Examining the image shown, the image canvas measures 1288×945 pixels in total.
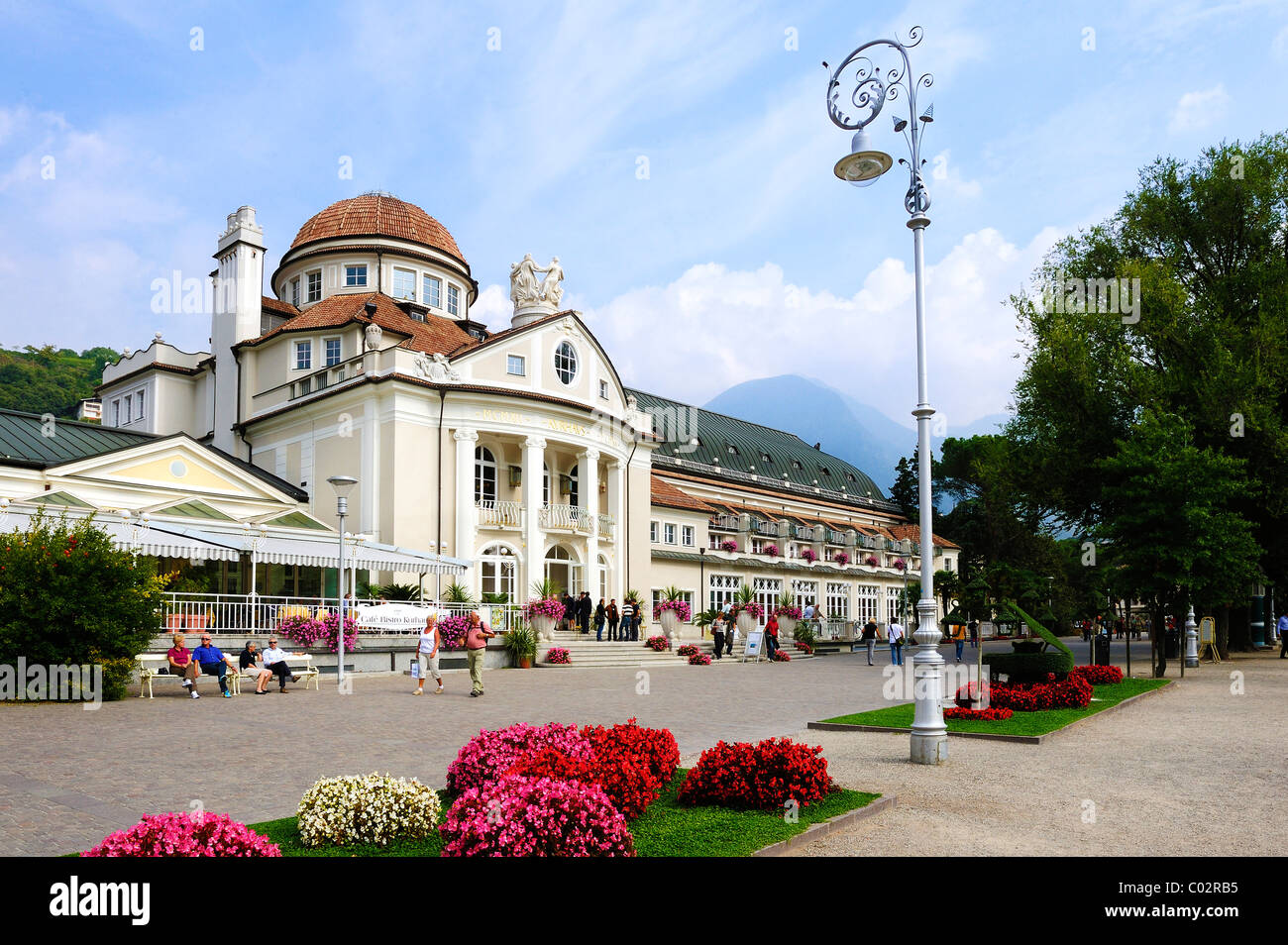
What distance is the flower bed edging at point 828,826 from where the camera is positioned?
668 centimetres

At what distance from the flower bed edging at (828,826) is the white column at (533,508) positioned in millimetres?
29370

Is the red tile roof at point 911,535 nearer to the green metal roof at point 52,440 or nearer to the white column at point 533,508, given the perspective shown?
the white column at point 533,508

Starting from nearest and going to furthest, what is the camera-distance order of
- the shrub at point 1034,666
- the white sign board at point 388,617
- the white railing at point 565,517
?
the shrub at point 1034,666 < the white sign board at point 388,617 < the white railing at point 565,517

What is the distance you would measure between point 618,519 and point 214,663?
2332 centimetres

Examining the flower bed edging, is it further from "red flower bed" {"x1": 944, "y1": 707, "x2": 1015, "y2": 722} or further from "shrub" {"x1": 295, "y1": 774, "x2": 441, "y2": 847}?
"red flower bed" {"x1": 944, "y1": 707, "x2": 1015, "y2": 722}

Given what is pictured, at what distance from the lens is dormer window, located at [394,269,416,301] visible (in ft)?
150

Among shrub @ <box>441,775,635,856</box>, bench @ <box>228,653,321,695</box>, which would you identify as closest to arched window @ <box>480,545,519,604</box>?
bench @ <box>228,653,321,695</box>

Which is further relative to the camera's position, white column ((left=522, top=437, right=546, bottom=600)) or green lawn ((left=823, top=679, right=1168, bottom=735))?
white column ((left=522, top=437, right=546, bottom=600))

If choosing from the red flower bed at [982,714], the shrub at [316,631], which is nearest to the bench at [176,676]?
the shrub at [316,631]

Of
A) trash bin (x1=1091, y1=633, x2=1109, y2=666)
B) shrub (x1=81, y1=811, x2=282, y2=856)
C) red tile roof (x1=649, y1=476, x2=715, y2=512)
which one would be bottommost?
trash bin (x1=1091, y1=633, x2=1109, y2=666)

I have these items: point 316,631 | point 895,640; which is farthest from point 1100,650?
point 316,631

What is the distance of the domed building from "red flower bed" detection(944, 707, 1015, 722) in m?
23.9

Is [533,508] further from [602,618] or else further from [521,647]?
[521,647]
